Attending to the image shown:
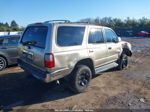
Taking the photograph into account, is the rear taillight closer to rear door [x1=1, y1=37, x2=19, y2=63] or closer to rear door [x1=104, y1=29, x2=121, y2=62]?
rear door [x1=104, y1=29, x2=121, y2=62]

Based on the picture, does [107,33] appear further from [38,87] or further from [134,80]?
[38,87]

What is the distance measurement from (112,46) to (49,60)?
2945mm

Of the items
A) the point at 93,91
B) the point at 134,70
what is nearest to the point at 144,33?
the point at 134,70

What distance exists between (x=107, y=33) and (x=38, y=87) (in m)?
3.26

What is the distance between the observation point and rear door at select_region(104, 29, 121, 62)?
5121mm

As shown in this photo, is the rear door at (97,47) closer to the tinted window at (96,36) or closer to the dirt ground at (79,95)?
the tinted window at (96,36)

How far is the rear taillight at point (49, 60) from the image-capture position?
326 cm

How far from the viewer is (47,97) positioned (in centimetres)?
398

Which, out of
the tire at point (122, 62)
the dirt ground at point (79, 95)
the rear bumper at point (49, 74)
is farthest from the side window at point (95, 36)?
the tire at point (122, 62)

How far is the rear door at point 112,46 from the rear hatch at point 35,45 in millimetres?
2537

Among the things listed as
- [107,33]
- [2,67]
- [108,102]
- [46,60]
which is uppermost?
[107,33]

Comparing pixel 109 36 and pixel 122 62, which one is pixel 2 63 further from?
pixel 122 62

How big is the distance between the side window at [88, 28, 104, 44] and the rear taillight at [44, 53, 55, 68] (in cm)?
148

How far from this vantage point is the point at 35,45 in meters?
3.76
